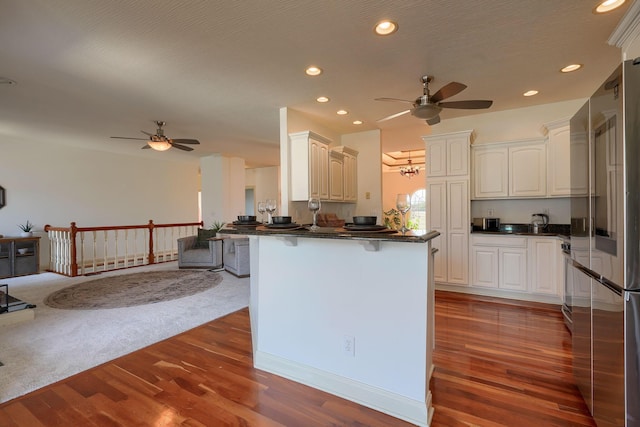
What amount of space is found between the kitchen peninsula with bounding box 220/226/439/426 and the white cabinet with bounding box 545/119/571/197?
315 cm

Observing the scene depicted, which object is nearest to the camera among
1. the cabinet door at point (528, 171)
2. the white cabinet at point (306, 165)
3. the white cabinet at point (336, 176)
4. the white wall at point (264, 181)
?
the cabinet door at point (528, 171)

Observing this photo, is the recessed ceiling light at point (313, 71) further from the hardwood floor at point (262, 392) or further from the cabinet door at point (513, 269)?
the cabinet door at point (513, 269)

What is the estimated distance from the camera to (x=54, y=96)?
12.2 feet

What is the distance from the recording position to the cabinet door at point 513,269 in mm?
3967

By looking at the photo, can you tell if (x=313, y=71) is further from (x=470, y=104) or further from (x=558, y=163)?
(x=558, y=163)

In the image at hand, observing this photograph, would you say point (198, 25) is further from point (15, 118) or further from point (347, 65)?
point (15, 118)

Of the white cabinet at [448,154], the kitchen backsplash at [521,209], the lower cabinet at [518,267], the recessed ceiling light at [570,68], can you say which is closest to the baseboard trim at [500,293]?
the lower cabinet at [518,267]

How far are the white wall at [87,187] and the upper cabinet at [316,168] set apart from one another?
5.39 meters

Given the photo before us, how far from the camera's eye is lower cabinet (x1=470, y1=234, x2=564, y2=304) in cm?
380

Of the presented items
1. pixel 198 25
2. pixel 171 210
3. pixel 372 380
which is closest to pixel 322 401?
pixel 372 380

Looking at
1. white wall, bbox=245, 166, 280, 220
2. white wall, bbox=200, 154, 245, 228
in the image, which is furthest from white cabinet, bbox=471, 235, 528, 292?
white wall, bbox=245, 166, 280, 220

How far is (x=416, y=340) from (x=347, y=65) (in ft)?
8.44

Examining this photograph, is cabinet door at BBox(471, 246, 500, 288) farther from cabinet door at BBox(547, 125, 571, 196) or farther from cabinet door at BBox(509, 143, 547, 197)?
cabinet door at BBox(547, 125, 571, 196)

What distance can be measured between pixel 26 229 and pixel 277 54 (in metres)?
6.53
